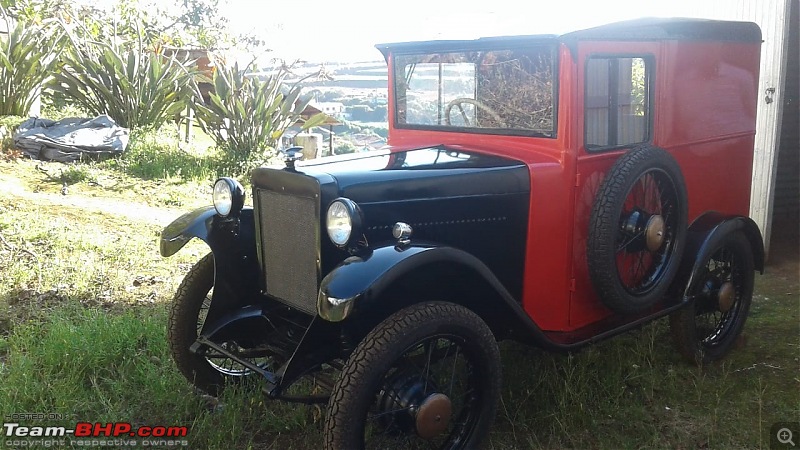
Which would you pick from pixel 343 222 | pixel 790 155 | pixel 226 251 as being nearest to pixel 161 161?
pixel 226 251

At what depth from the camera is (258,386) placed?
328 cm

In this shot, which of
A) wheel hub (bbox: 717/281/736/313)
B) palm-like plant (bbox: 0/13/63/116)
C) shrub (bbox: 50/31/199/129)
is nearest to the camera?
wheel hub (bbox: 717/281/736/313)

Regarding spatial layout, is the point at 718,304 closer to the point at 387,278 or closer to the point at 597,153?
the point at 597,153

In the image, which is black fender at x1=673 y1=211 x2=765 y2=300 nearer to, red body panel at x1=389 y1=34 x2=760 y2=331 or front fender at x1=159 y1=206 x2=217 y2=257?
red body panel at x1=389 y1=34 x2=760 y2=331

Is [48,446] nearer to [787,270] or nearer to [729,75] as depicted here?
[729,75]

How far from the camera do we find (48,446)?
281cm

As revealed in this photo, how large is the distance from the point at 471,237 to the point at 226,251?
116cm

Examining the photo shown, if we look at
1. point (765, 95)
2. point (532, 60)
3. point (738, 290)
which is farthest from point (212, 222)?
point (765, 95)

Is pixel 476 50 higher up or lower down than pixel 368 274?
higher up

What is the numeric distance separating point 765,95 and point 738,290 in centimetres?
223

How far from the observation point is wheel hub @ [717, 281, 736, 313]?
148 inches

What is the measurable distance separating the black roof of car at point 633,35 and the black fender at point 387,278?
1122 mm
